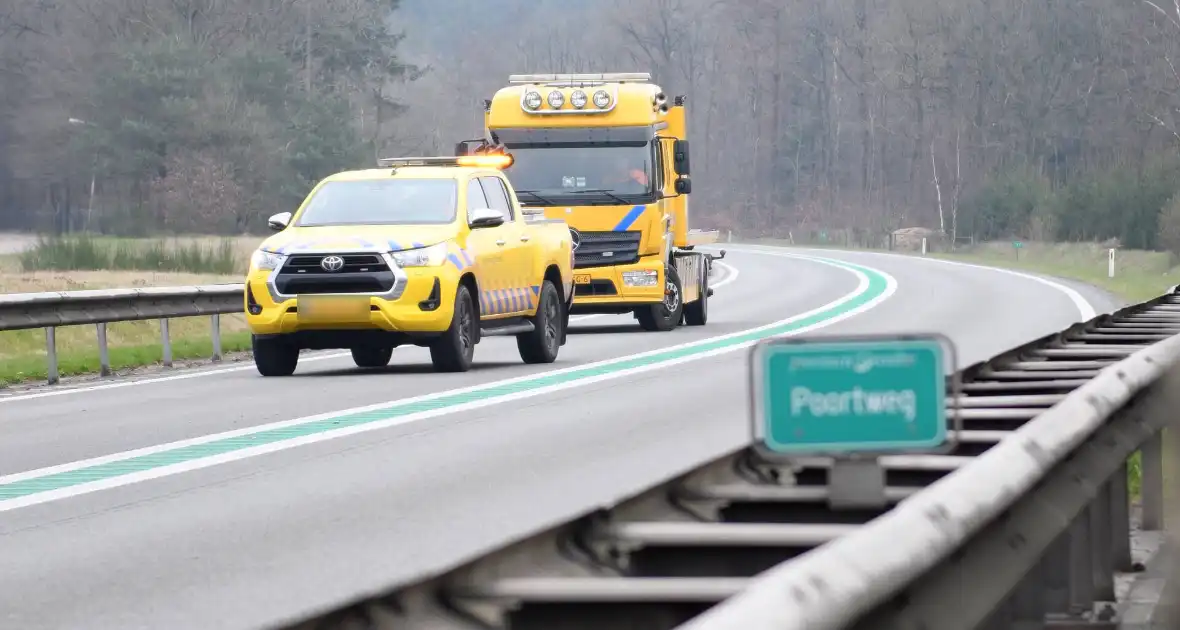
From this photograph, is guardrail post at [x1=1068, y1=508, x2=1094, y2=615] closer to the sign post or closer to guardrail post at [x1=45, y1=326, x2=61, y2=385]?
the sign post

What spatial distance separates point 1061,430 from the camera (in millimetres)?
5547

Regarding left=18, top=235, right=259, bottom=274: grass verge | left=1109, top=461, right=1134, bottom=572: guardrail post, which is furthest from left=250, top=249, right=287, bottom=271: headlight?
left=18, top=235, right=259, bottom=274: grass verge

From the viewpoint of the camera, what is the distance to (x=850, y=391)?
5.15 m

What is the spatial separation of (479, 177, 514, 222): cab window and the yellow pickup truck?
0.06ft

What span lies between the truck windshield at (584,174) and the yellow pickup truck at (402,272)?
588 centimetres

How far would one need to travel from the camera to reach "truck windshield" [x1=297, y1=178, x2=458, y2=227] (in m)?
19.5

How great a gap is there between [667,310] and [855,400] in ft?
74.5

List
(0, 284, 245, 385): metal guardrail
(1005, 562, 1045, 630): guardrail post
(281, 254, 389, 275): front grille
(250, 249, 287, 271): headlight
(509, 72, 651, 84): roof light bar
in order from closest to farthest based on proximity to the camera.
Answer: (1005, 562, 1045, 630): guardrail post, (281, 254, 389, 275): front grille, (250, 249, 287, 271): headlight, (0, 284, 245, 385): metal guardrail, (509, 72, 651, 84): roof light bar

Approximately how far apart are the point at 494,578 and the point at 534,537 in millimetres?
276

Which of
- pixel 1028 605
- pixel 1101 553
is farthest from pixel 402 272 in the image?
pixel 1028 605

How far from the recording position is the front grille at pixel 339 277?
18.4m

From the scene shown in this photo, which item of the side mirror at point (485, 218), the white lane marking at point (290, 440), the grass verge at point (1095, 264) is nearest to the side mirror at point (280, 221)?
the side mirror at point (485, 218)

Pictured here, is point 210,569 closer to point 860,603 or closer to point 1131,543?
point 1131,543

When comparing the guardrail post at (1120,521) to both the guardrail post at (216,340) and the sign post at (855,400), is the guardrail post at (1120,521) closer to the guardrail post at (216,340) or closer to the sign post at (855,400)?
the sign post at (855,400)
